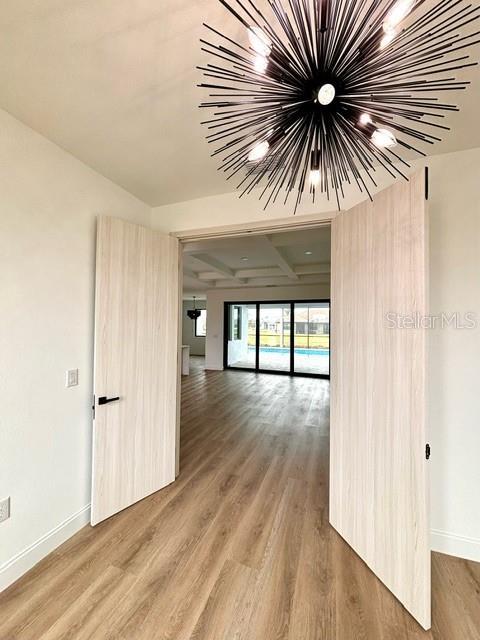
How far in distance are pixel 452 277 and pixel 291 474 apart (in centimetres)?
222

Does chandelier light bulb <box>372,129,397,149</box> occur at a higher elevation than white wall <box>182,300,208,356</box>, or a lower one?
higher

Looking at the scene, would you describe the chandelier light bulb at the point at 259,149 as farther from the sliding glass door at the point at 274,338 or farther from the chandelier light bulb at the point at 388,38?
the sliding glass door at the point at 274,338

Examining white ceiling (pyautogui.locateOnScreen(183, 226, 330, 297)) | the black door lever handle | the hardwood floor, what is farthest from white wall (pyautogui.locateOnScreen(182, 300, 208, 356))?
the black door lever handle

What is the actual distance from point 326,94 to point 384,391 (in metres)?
1.46

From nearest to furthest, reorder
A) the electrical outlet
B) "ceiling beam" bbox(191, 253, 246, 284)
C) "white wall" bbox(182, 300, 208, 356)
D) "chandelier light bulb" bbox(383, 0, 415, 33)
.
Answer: "chandelier light bulb" bbox(383, 0, 415, 33) < the electrical outlet < "ceiling beam" bbox(191, 253, 246, 284) < "white wall" bbox(182, 300, 208, 356)

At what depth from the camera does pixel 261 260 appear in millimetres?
5535

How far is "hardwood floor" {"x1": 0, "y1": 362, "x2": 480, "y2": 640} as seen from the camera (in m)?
1.34

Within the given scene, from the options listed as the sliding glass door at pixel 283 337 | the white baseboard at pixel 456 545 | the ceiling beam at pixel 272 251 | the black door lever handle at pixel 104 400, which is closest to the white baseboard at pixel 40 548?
the black door lever handle at pixel 104 400

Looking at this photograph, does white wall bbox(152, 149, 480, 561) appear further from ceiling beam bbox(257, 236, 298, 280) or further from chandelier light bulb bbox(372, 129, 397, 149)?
ceiling beam bbox(257, 236, 298, 280)

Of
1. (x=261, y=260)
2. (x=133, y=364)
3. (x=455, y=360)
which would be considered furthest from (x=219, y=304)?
(x=455, y=360)

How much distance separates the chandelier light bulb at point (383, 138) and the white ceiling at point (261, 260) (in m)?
2.01

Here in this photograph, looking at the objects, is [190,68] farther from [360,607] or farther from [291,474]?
[291,474]

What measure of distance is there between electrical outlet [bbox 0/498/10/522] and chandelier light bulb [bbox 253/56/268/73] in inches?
93.1

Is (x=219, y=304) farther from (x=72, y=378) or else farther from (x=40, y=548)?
(x=40, y=548)
